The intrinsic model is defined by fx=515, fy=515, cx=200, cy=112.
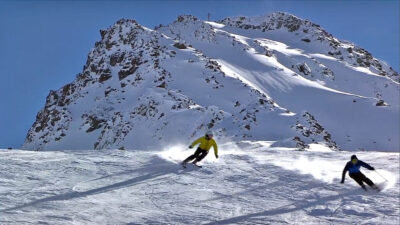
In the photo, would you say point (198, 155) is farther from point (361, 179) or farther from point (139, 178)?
point (361, 179)

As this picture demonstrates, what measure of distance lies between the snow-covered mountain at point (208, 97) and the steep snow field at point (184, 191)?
2215cm

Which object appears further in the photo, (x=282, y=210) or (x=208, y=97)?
(x=208, y=97)

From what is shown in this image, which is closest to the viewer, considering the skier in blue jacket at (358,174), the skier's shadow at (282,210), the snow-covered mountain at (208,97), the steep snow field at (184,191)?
the skier's shadow at (282,210)

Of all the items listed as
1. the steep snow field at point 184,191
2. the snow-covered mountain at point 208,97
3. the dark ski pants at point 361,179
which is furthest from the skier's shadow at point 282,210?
the snow-covered mountain at point 208,97

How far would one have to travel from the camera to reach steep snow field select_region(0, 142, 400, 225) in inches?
495

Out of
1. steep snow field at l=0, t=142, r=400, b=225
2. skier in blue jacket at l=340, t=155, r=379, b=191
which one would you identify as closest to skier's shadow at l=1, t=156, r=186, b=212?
steep snow field at l=0, t=142, r=400, b=225

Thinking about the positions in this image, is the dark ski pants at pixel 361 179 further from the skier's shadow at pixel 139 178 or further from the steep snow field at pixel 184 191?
the skier's shadow at pixel 139 178

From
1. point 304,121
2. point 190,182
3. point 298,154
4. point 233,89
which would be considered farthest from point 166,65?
point 190,182

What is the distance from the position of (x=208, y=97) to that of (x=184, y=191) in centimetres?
4663

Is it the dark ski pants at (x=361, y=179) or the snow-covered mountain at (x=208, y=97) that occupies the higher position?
the snow-covered mountain at (x=208, y=97)

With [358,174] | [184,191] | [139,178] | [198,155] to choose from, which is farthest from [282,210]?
[198,155]

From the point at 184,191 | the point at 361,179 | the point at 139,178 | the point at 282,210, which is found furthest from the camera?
the point at 139,178

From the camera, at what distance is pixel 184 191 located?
48.6 ft

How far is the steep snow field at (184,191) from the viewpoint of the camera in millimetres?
12570
